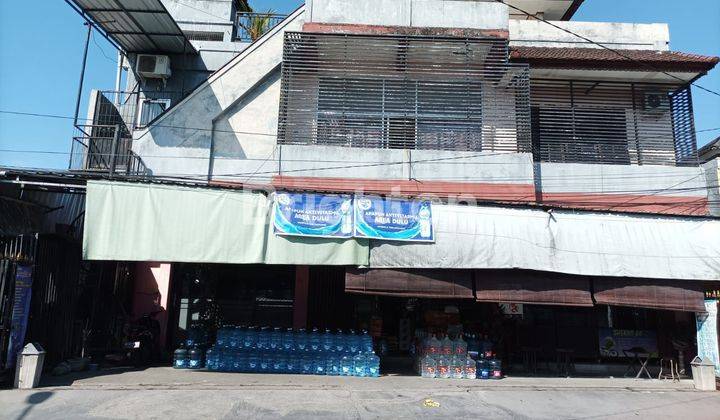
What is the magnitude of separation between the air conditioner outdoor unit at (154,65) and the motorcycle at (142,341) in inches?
307

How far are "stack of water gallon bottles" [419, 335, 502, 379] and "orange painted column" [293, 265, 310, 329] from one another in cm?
365

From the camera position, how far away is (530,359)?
1305 centimetres

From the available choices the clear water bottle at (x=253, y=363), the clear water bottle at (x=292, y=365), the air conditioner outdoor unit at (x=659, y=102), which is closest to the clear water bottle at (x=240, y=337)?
the clear water bottle at (x=253, y=363)

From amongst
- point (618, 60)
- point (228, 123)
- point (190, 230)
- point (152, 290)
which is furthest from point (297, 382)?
point (618, 60)

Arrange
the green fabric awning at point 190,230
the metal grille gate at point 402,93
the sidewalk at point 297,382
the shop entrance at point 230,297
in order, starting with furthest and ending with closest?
1. the shop entrance at point 230,297
2. the metal grille gate at point 402,93
3. the green fabric awning at point 190,230
4. the sidewalk at point 297,382

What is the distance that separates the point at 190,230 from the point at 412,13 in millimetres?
8848

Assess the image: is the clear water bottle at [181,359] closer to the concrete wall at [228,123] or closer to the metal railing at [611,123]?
the concrete wall at [228,123]

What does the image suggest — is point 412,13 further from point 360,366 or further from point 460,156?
point 360,366

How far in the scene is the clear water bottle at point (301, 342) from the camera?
11508mm

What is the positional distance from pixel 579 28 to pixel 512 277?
967 cm

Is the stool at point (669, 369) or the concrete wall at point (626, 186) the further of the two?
the concrete wall at point (626, 186)

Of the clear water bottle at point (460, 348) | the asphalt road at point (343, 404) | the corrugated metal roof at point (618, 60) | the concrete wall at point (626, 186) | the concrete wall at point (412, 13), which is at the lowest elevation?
the asphalt road at point (343, 404)

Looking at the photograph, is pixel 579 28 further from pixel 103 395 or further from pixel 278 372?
pixel 103 395

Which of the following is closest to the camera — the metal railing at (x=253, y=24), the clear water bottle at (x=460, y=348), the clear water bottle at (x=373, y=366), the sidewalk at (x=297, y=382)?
the sidewalk at (x=297, y=382)
